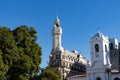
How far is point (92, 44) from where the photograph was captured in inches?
3125

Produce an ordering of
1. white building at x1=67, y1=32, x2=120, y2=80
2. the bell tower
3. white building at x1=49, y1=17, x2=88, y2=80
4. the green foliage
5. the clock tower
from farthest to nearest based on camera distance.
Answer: the clock tower < white building at x1=49, y1=17, x2=88, y2=80 < the bell tower < white building at x1=67, y1=32, x2=120, y2=80 < the green foliage

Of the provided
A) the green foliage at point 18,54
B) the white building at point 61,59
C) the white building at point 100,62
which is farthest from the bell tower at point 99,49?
the green foliage at point 18,54

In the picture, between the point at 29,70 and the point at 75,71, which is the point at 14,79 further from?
the point at 75,71

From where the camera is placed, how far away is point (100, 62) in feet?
253

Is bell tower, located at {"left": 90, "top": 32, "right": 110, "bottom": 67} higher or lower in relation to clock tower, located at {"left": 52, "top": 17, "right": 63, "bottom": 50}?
lower

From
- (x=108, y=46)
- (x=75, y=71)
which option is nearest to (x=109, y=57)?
(x=108, y=46)

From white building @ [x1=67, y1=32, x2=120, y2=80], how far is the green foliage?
39.0m

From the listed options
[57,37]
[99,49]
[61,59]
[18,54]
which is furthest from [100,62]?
[18,54]

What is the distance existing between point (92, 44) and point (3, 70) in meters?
49.0

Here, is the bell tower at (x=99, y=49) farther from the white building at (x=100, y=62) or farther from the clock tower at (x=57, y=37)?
the clock tower at (x=57, y=37)

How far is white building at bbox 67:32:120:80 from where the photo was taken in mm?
74875

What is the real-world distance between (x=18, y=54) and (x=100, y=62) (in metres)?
44.6

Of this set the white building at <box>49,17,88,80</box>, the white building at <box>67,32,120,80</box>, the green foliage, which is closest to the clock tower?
the white building at <box>49,17,88,80</box>

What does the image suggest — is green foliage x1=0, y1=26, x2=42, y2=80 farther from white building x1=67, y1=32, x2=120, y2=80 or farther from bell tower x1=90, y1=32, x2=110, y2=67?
bell tower x1=90, y1=32, x2=110, y2=67
